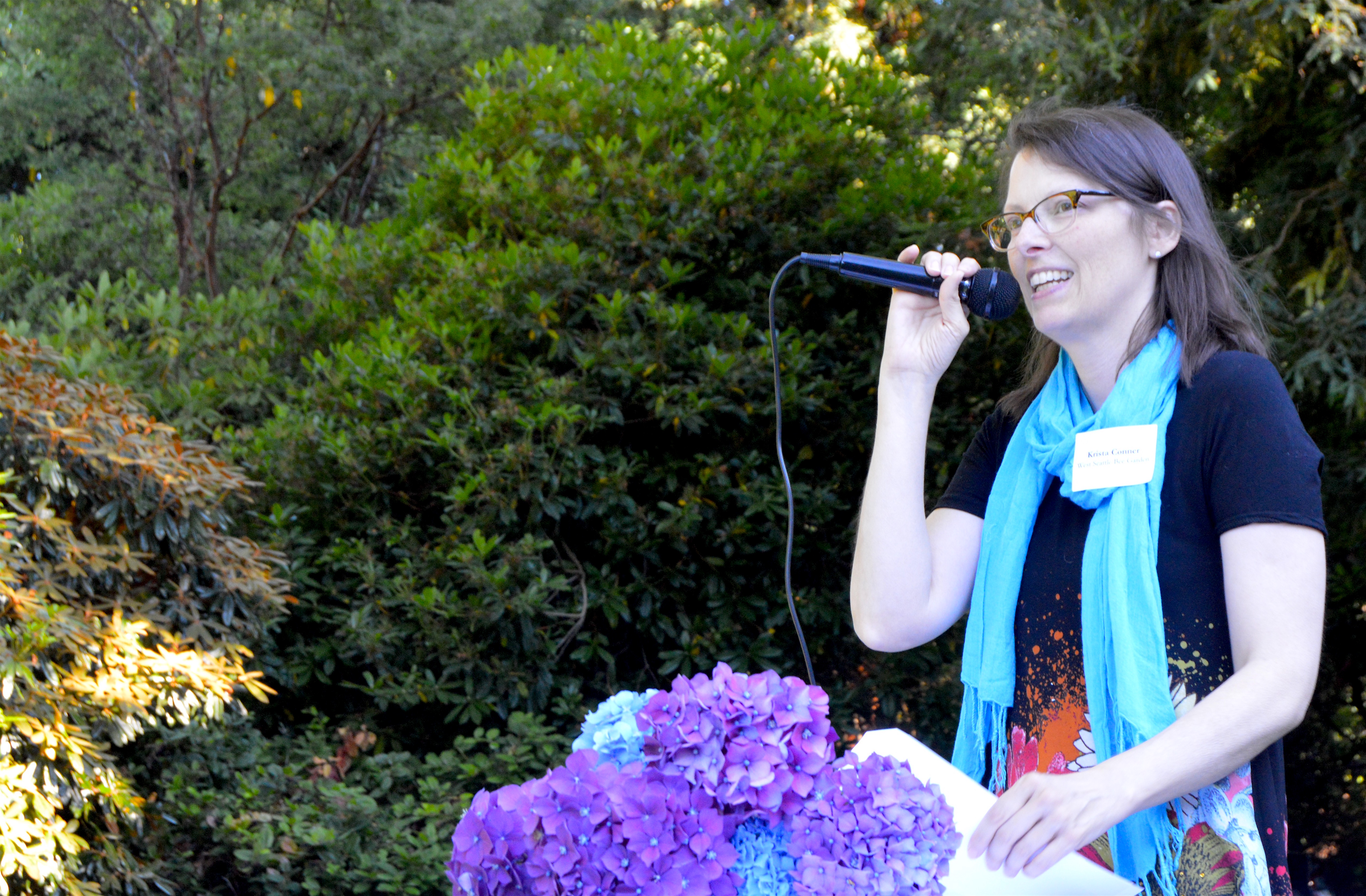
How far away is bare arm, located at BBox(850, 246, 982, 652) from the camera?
5.01ft

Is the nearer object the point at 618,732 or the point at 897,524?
the point at 618,732

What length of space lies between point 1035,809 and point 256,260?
23.2ft

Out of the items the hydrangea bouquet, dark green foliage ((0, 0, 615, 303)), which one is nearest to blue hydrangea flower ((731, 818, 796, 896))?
the hydrangea bouquet

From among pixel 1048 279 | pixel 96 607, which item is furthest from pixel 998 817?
pixel 96 607

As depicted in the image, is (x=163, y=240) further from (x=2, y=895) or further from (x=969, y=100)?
(x=969, y=100)

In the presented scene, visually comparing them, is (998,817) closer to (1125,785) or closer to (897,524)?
(1125,785)

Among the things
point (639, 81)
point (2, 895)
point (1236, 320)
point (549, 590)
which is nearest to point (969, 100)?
point (639, 81)

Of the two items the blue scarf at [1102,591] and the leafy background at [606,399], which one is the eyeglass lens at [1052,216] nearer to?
the blue scarf at [1102,591]

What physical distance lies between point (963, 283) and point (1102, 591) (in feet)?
1.71

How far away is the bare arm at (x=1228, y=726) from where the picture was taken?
3.35 ft

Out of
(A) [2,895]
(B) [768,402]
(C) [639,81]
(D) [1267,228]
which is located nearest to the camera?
(A) [2,895]

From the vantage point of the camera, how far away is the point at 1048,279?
1477 millimetres

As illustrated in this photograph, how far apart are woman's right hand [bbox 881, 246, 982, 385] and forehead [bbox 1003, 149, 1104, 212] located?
118 mm

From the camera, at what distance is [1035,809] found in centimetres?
102
